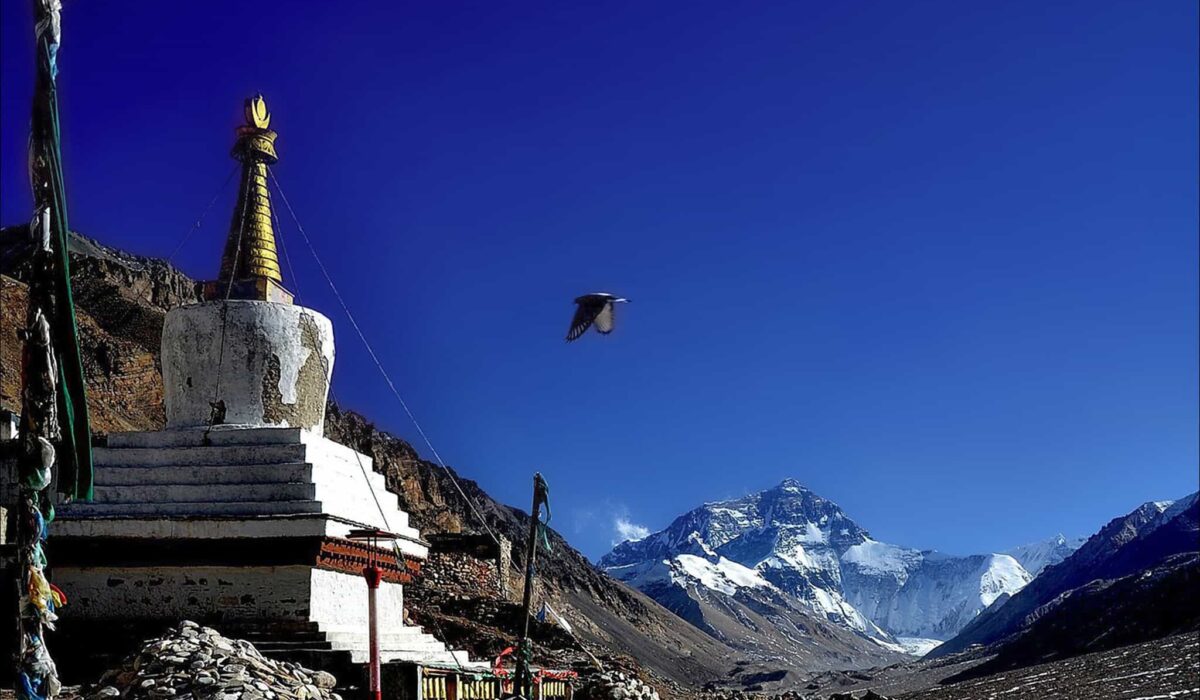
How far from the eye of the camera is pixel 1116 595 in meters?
59.4

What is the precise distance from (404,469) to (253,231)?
1552 inches

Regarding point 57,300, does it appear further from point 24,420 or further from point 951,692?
point 951,692

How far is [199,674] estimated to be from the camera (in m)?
8.92

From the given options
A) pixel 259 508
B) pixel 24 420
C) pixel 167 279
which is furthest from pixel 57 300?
pixel 167 279

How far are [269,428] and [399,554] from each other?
79.4 inches

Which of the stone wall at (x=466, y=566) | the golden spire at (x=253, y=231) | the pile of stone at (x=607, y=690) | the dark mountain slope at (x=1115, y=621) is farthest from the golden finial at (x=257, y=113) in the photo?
Result: the dark mountain slope at (x=1115, y=621)

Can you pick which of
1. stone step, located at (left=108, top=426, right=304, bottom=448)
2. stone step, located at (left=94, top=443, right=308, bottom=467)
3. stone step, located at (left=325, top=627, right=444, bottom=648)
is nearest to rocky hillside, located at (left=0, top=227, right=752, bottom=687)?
stone step, located at (left=325, top=627, right=444, bottom=648)

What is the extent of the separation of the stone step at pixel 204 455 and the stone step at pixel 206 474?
3.7 inches

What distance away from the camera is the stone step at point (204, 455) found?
1234 cm

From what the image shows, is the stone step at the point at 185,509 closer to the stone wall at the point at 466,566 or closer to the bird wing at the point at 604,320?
the bird wing at the point at 604,320

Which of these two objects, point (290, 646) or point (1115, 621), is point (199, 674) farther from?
point (1115, 621)

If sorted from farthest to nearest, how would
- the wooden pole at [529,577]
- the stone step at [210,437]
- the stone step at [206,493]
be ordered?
1. the stone step at [210,437]
2. the stone step at [206,493]
3. the wooden pole at [529,577]

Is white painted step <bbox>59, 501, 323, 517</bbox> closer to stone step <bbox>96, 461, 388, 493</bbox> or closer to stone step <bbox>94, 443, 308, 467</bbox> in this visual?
stone step <bbox>96, 461, 388, 493</bbox>

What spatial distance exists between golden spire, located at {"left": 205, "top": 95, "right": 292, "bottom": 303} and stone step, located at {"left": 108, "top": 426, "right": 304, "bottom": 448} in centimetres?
194
